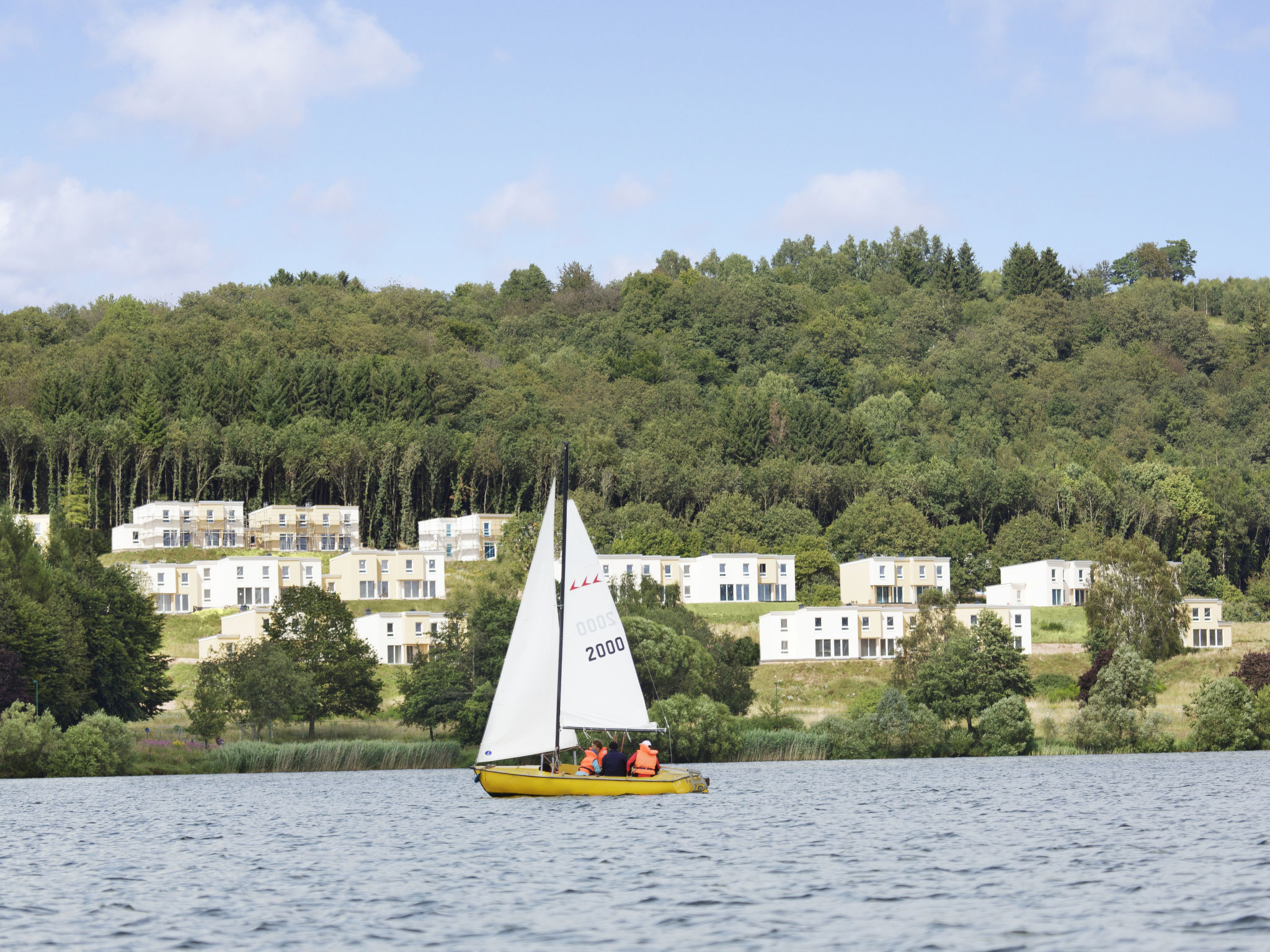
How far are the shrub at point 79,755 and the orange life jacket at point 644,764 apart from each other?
3329 cm

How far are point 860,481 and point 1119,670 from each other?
3877 inches

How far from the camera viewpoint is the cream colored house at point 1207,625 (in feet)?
410

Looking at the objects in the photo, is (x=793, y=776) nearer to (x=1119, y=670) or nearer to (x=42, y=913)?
(x=1119, y=670)

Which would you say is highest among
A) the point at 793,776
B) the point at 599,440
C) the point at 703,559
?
the point at 599,440

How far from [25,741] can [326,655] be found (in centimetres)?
2185

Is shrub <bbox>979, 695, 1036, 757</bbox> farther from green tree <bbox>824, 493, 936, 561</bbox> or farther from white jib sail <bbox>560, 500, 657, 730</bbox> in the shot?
green tree <bbox>824, 493, 936, 561</bbox>

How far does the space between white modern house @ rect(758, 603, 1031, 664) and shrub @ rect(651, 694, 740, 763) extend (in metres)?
49.6

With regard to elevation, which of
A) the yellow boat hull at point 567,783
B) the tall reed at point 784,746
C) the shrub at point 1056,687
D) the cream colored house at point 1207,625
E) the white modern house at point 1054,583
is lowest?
the tall reed at point 784,746

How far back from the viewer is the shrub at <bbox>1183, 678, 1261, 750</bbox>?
242ft

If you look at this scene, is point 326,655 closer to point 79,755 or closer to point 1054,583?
→ point 79,755

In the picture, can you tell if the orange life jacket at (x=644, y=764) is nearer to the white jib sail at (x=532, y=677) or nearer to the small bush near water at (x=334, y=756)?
the white jib sail at (x=532, y=677)

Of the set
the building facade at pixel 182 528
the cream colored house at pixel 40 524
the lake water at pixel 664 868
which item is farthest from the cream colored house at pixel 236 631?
the lake water at pixel 664 868

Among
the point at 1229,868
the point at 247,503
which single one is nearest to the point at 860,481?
the point at 247,503

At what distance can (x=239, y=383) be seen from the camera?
187 m
